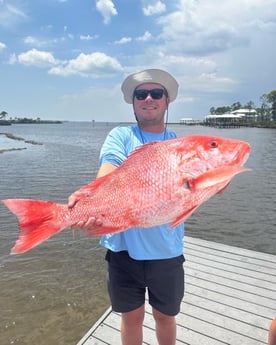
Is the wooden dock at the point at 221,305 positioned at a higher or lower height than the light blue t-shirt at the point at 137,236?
lower

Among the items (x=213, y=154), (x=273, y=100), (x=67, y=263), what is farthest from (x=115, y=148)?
(x=273, y=100)

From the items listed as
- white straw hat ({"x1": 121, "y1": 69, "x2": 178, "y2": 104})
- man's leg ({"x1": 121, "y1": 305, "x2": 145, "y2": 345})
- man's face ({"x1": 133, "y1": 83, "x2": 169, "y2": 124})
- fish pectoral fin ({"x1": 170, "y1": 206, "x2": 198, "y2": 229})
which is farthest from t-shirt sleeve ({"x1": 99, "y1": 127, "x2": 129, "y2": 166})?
man's leg ({"x1": 121, "y1": 305, "x2": 145, "y2": 345})

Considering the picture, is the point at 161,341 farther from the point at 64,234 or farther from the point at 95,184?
the point at 64,234

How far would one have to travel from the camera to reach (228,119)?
11312 centimetres

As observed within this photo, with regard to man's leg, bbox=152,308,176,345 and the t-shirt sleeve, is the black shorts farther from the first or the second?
the t-shirt sleeve

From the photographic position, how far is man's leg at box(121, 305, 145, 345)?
2738 mm

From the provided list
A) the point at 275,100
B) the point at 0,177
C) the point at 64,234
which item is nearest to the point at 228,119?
the point at 275,100

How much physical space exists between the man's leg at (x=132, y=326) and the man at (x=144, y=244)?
0.01 metres

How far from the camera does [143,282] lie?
2.62 m

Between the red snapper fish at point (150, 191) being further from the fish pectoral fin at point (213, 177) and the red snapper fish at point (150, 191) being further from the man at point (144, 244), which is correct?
the man at point (144, 244)

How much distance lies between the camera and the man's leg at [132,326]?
108 inches

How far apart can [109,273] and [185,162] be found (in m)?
1.27

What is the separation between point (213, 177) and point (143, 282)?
3.86 ft

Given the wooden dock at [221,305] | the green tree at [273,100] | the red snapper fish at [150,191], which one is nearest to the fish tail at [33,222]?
the red snapper fish at [150,191]
